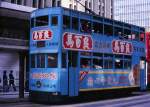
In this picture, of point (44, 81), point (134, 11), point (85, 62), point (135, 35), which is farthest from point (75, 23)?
point (134, 11)

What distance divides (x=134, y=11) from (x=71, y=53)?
364 ft

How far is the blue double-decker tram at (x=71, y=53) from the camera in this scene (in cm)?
1866

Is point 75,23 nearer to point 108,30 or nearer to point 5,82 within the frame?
Answer: point 108,30

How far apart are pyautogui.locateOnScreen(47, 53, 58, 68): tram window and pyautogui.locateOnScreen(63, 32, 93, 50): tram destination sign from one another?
71 cm

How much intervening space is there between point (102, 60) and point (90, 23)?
231cm

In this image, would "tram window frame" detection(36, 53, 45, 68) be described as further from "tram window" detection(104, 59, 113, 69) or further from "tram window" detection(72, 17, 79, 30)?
"tram window" detection(104, 59, 113, 69)

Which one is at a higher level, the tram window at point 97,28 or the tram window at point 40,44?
the tram window at point 97,28

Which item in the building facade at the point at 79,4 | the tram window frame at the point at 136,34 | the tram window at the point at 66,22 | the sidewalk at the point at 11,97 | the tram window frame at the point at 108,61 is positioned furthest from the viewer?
the building facade at the point at 79,4

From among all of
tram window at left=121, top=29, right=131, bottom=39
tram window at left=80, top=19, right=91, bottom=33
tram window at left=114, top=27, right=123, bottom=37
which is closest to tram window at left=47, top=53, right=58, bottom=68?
tram window at left=80, top=19, right=91, bottom=33

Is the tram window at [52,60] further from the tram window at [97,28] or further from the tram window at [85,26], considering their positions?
the tram window at [97,28]

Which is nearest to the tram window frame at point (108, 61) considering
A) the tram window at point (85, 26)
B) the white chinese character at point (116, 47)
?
the white chinese character at point (116, 47)

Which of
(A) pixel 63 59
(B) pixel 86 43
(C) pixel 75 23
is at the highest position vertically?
(C) pixel 75 23

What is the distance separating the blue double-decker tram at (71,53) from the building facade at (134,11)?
4073 inches

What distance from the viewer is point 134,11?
417 ft
